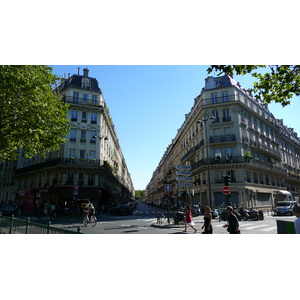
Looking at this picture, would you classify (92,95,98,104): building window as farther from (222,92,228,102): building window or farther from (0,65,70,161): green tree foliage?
(0,65,70,161): green tree foliage

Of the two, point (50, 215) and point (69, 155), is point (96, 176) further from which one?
point (50, 215)

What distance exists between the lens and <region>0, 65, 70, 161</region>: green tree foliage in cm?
1033

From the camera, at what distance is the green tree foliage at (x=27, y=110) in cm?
1033

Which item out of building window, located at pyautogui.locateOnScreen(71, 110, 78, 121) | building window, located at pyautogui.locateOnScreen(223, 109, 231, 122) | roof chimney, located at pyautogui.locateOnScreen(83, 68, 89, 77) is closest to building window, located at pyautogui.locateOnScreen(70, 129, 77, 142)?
building window, located at pyautogui.locateOnScreen(71, 110, 78, 121)

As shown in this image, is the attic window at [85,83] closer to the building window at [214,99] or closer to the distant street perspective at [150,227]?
the building window at [214,99]

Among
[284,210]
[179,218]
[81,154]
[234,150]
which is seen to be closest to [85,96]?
[81,154]

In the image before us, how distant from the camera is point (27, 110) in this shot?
35.6 feet

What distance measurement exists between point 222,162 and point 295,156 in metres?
26.8

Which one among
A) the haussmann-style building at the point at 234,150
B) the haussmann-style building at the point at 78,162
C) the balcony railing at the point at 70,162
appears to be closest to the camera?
the haussmann-style building at the point at 78,162

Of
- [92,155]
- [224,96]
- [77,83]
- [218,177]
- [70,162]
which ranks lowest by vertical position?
[218,177]

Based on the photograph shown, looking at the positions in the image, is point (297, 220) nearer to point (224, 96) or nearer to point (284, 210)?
point (284, 210)

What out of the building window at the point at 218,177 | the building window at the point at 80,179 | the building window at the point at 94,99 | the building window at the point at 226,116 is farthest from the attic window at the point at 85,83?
the building window at the point at 218,177

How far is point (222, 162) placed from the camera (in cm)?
2870

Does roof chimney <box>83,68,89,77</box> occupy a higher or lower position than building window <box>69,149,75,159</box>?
higher
